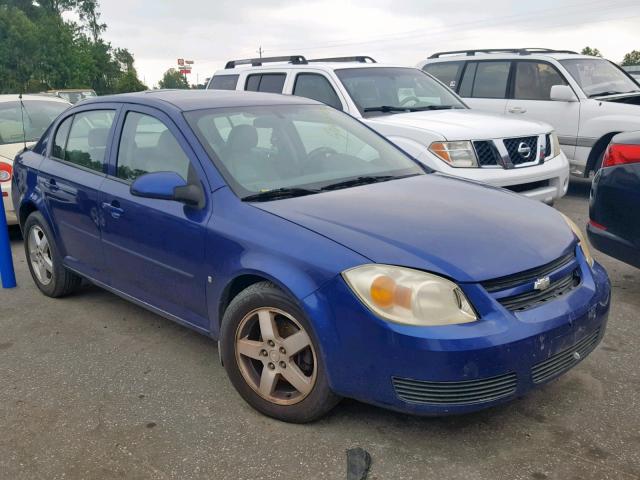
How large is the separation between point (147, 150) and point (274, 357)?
5.45 feet

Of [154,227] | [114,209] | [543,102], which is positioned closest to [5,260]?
[114,209]

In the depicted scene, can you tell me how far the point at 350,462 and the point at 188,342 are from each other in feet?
5.64

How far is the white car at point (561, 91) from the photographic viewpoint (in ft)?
26.1

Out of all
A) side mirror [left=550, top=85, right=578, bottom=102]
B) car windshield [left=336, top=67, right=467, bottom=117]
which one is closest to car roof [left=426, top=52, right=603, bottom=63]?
side mirror [left=550, top=85, right=578, bottom=102]

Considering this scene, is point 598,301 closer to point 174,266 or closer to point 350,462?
point 350,462

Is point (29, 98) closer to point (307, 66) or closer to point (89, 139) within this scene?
point (307, 66)

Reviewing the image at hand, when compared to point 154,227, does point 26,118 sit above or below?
above

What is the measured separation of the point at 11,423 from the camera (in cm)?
324

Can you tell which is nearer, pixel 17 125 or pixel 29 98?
pixel 17 125

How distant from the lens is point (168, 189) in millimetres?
3432

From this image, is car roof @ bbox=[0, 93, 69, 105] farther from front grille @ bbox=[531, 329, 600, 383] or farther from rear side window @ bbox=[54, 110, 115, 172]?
front grille @ bbox=[531, 329, 600, 383]

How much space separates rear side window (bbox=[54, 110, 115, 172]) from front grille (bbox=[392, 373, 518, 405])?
261cm

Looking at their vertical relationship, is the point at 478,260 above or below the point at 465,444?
above

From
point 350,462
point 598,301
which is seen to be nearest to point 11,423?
point 350,462
